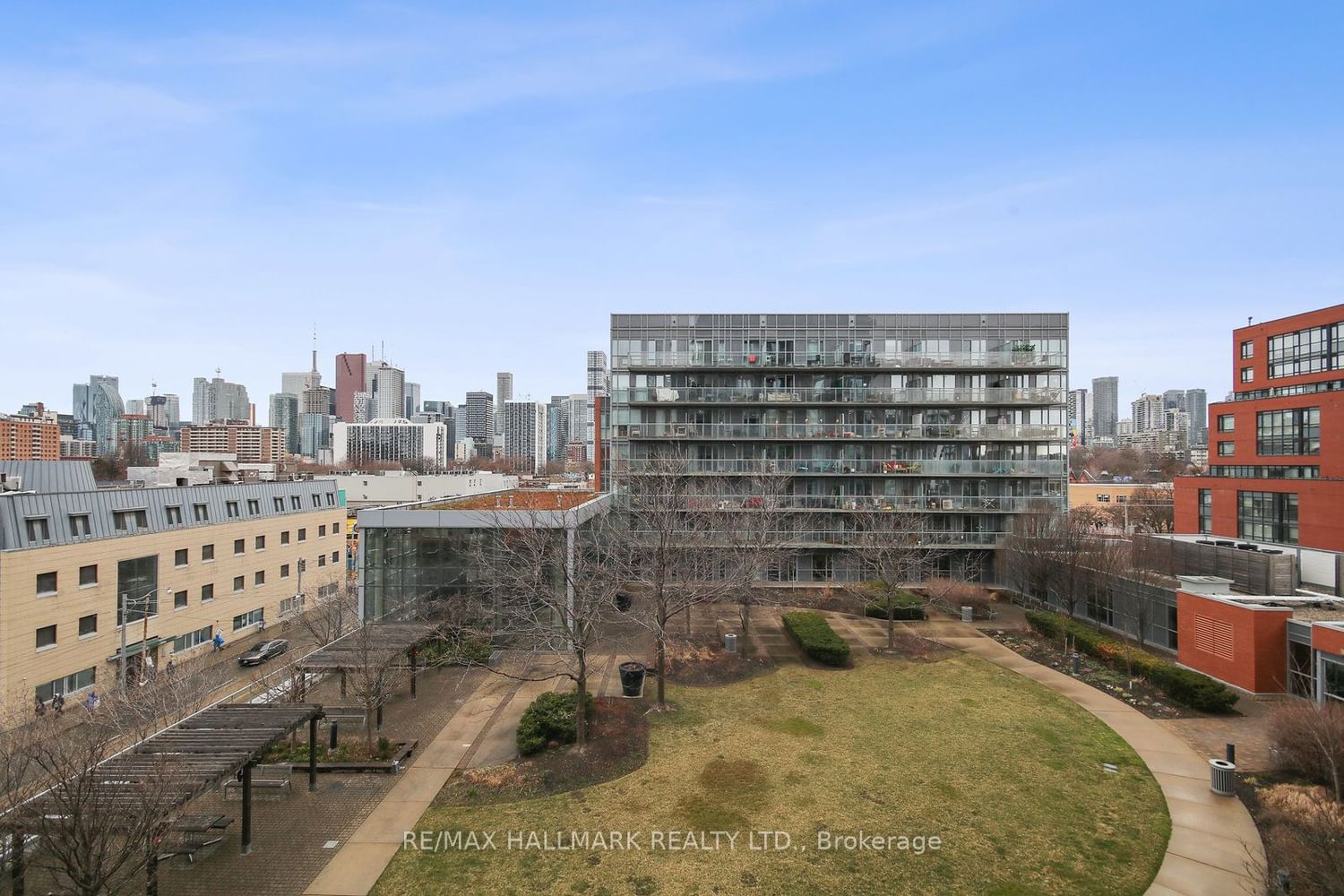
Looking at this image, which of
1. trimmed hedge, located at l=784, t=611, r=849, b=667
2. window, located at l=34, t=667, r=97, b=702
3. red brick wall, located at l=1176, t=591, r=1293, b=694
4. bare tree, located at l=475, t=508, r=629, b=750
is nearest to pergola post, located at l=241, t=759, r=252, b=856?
bare tree, located at l=475, t=508, r=629, b=750

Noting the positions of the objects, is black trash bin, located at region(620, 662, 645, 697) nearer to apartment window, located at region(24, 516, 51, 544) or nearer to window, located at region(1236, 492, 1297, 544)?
apartment window, located at region(24, 516, 51, 544)

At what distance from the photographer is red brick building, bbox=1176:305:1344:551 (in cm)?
3644

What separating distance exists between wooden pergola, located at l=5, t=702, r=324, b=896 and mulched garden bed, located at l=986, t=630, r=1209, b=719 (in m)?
24.0

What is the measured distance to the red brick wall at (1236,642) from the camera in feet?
66.5

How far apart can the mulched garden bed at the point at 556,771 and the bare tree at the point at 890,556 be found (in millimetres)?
14112

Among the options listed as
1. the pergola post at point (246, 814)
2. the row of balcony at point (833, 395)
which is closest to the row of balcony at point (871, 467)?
the row of balcony at point (833, 395)

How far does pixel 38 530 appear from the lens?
2522 cm

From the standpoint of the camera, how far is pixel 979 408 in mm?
41531

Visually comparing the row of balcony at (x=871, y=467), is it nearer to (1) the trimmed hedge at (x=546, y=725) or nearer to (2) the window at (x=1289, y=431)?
(2) the window at (x=1289, y=431)

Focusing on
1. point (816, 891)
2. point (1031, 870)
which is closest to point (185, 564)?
point (816, 891)

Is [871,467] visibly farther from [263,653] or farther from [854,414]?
[263,653]

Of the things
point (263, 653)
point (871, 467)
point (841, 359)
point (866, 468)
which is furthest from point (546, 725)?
point (841, 359)

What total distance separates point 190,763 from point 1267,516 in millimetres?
55151

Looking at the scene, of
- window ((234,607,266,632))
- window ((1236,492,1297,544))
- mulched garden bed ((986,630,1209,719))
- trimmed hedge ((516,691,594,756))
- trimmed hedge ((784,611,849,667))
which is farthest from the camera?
window ((1236,492,1297,544))
